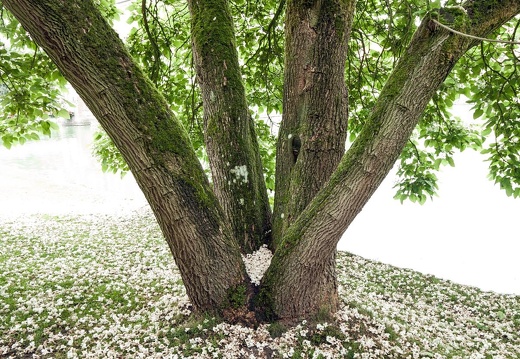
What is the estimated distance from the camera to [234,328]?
3.03m

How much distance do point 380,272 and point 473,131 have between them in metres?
2.64

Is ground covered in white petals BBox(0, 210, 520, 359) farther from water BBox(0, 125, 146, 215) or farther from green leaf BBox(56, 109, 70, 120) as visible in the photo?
water BBox(0, 125, 146, 215)

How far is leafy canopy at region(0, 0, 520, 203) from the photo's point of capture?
419 cm

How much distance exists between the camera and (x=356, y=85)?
17.7 ft

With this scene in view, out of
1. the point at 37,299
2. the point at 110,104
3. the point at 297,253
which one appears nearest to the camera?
the point at 110,104

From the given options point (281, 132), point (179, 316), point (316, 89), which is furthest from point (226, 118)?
point (179, 316)

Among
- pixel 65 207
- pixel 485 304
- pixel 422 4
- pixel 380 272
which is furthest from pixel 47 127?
pixel 65 207

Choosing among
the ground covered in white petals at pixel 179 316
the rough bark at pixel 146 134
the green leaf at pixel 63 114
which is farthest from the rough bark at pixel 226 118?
the green leaf at pixel 63 114

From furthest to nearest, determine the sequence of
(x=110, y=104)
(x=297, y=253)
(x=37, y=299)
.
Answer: (x=37, y=299), (x=297, y=253), (x=110, y=104)

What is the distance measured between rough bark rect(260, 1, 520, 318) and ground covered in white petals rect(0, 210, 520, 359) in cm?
82

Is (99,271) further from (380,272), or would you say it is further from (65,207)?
(65,207)

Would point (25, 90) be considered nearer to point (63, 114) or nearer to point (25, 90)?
point (25, 90)

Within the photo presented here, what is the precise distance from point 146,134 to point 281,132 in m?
1.60

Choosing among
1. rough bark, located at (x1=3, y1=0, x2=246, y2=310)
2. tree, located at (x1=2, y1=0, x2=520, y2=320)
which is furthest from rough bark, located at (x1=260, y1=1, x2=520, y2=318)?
rough bark, located at (x1=3, y1=0, x2=246, y2=310)
